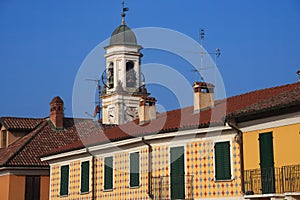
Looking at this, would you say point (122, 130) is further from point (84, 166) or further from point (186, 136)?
point (186, 136)

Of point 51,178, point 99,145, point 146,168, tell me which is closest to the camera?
point 146,168

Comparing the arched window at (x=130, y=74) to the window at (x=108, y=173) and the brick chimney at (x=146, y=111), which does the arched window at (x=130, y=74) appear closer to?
the brick chimney at (x=146, y=111)

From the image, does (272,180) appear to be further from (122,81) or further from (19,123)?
(122,81)

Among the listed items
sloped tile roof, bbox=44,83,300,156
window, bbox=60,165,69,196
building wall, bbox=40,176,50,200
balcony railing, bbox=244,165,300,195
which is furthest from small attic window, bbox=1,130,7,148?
balcony railing, bbox=244,165,300,195

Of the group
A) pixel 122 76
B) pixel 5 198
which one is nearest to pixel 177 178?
pixel 5 198

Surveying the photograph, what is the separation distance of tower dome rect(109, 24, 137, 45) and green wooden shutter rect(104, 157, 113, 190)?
164 ft

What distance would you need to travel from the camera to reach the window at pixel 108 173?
1243 inches

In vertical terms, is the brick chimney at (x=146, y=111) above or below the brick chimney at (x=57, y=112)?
below

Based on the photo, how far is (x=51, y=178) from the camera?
120 feet

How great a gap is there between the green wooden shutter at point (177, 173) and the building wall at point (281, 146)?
12.6 feet

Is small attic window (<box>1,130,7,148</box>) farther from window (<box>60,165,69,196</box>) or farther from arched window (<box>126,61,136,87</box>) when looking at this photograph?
arched window (<box>126,61,136,87</box>)

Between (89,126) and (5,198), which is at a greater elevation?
(89,126)

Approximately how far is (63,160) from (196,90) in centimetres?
934

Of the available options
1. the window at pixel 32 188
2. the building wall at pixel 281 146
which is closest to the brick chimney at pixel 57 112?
the window at pixel 32 188
